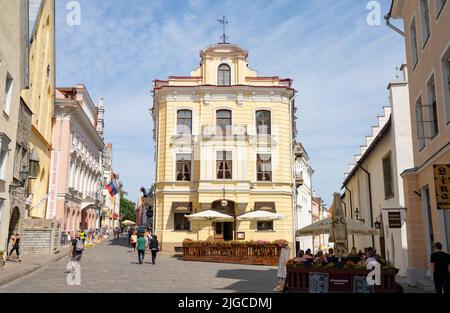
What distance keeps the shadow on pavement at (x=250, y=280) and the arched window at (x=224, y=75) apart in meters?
17.9

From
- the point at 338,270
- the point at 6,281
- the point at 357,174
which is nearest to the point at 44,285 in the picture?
the point at 6,281

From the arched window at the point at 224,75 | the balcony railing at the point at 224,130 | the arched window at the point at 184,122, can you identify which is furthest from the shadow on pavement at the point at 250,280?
the arched window at the point at 224,75

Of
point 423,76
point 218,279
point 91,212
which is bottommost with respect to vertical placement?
point 218,279

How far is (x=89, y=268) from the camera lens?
19.8 meters

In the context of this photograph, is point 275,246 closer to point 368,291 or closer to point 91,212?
point 368,291

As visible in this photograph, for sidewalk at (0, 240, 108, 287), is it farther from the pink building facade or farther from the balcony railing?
the balcony railing

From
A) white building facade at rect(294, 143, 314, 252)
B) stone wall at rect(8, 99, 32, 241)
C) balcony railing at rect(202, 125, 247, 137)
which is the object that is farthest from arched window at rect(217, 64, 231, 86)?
stone wall at rect(8, 99, 32, 241)

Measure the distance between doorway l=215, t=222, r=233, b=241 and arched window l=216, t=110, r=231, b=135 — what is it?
7.11 m

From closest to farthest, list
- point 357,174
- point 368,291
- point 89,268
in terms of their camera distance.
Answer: point 368,291, point 89,268, point 357,174

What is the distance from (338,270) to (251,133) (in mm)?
22465

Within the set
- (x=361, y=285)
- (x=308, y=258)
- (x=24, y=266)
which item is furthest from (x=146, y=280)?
(x=361, y=285)

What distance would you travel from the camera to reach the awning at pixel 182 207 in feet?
106

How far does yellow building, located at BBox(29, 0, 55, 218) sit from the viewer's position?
27.1 meters

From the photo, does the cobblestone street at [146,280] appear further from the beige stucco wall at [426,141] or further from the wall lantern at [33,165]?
the wall lantern at [33,165]
